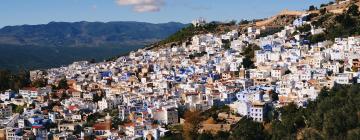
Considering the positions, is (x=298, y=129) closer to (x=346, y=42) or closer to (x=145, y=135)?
(x=145, y=135)

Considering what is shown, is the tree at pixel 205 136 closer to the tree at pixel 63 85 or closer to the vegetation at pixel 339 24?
the vegetation at pixel 339 24

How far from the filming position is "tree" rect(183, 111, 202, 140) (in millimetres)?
19625

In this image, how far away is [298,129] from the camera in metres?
18.6

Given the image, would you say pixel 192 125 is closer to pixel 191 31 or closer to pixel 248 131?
pixel 248 131

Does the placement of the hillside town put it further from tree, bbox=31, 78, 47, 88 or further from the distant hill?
the distant hill

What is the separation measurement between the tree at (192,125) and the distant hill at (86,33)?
127 meters

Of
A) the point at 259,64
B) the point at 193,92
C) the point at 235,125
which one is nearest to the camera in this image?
the point at 235,125

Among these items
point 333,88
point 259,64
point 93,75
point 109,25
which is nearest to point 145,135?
point 333,88

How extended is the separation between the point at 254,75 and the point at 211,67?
13.8 ft

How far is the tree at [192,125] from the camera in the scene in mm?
19625

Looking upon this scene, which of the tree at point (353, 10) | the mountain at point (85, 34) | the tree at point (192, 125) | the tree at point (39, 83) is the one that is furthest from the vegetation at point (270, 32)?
the mountain at point (85, 34)

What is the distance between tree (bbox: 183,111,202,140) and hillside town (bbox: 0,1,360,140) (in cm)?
50

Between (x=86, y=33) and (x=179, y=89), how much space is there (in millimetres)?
152045

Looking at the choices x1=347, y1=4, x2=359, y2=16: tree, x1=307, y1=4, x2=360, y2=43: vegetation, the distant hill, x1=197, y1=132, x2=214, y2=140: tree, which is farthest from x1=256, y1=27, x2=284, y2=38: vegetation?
the distant hill
